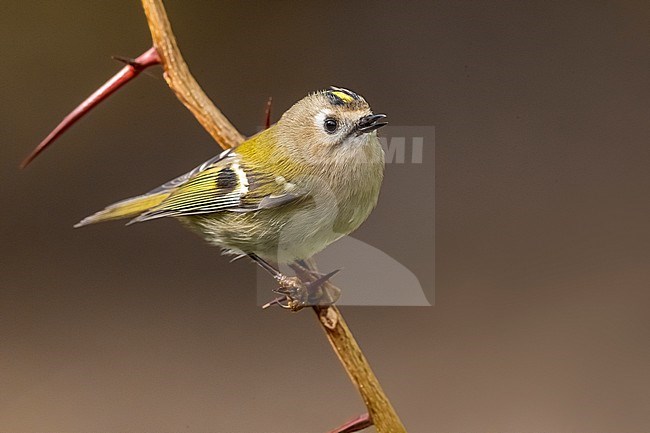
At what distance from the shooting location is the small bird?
51 cm

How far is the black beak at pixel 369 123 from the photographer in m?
0.48

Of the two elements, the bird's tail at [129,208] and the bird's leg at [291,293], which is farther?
the bird's tail at [129,208]

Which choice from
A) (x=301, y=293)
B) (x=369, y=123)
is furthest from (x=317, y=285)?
(x=369, y=123)

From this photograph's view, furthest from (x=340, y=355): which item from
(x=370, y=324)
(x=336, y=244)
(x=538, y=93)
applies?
(x=538, y=93)

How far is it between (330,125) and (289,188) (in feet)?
0.24

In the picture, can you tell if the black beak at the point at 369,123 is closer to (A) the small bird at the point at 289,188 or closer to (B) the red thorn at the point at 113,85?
(A) the small bird at the point at 289,188

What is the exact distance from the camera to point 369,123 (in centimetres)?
49

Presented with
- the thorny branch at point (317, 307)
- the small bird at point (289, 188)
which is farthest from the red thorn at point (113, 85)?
the small bird at point (289, 188)

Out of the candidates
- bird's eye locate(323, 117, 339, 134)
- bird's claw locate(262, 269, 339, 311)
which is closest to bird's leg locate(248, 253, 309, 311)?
bird's claw locate(262, 269, 339, 311)

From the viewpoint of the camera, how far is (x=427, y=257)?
1.98ft

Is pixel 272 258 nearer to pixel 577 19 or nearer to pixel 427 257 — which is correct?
pixel 427 257

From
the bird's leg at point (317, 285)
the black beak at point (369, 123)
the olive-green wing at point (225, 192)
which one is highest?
the olive-green wing at point (225, 192)

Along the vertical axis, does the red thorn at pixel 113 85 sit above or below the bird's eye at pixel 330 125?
above

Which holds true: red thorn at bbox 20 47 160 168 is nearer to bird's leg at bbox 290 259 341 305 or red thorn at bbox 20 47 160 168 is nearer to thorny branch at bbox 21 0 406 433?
thorny branch at bbox 21 0 406 433
